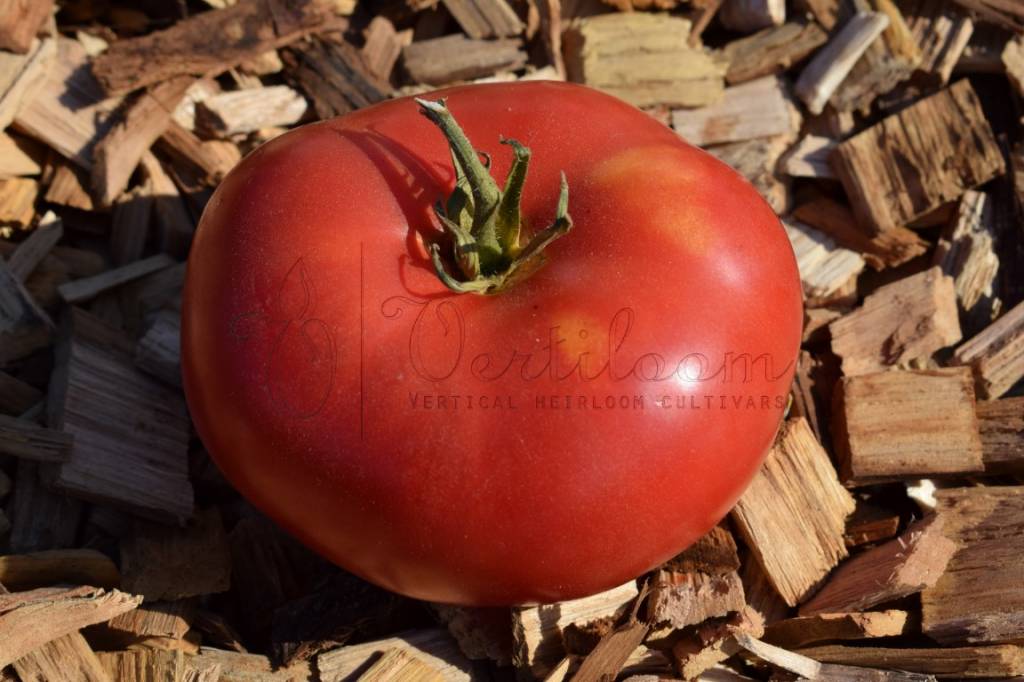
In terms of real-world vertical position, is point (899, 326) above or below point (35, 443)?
below

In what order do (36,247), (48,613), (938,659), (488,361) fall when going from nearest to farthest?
(488,361) → (48,613) → (938,659) → (36,247)

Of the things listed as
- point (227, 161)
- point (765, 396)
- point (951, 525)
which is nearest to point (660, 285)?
point (765, 396)

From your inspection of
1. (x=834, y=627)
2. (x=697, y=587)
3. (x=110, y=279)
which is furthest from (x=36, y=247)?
(x=834, y=627)

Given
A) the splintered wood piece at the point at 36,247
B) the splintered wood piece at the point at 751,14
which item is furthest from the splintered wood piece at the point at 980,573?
the splintered wood piece at the point at 36,247

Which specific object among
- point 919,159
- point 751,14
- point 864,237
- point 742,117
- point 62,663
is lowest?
point 62,663

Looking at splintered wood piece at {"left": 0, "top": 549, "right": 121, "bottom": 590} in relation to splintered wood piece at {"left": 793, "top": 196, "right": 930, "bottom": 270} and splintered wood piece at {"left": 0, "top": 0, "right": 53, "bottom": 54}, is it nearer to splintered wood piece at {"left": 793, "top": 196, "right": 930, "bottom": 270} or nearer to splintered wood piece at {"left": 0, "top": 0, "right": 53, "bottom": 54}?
splintered wood piece at {"left": 0, "top": 0, "right": 53, "bottom": 54}

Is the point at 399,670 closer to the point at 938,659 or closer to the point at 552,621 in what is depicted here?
the point at 552,621

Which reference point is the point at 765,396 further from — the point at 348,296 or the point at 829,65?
the point at 829,65
